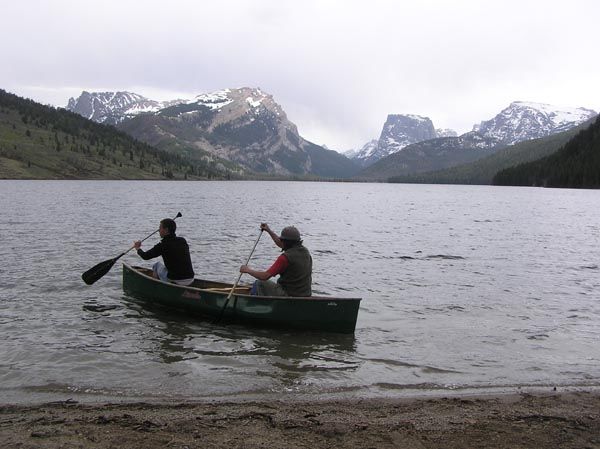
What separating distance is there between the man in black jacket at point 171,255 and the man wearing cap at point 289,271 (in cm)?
304

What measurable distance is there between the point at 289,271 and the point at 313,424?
646cm

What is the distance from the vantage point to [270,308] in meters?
14.7

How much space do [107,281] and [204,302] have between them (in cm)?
828

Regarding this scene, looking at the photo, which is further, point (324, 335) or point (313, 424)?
point (324, 335)

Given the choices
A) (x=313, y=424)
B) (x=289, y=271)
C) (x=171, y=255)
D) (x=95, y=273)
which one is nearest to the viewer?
(x=313, y=424)

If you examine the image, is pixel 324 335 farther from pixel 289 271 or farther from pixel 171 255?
pixel 171 255

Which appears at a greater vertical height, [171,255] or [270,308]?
[171,255]

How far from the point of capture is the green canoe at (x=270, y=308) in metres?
14.4

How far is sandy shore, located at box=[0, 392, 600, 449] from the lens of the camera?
7820 millimetres

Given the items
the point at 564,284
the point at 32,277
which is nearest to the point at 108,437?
the point at 32,277

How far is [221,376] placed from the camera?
1146cm

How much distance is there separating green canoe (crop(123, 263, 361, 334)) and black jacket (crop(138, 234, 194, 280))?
659 mm

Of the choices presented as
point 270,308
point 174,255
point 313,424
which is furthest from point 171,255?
point 313,424

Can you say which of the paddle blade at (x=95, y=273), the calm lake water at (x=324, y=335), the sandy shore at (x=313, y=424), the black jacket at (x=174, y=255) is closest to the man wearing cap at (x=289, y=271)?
the calm lake water at (x=324, y=335)
